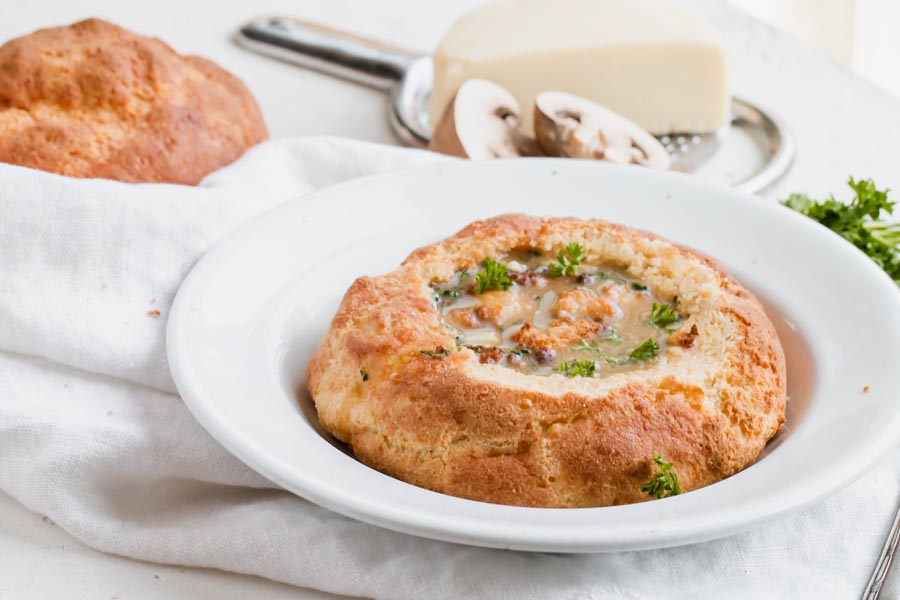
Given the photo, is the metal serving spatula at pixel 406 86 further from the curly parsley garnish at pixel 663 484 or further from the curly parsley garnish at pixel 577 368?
the curly parsley garnish at pixel 663 484

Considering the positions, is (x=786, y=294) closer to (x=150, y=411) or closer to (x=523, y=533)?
(x=523, y=533)

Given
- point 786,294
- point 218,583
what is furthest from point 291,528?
point 786,294

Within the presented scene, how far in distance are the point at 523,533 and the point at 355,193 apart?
1632 millimetres

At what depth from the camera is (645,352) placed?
2.63 m

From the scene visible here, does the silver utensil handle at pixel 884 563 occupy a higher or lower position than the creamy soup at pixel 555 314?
lower

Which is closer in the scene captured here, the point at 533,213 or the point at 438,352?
the point at 438,352

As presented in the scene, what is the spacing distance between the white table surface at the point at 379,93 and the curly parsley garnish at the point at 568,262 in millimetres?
1913

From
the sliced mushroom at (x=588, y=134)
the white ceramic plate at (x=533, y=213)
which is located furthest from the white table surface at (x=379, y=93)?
the white ceramic plate at (x=533, y=213)

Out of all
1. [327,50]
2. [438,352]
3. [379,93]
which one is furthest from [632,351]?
[327,50]

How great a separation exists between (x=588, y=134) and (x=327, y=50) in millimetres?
2027

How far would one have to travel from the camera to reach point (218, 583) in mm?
2445

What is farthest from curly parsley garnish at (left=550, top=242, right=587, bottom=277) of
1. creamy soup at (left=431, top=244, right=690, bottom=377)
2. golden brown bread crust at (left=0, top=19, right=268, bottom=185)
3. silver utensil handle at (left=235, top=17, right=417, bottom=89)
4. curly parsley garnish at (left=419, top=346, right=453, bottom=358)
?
silver utensil handle at (left=235, top=17, right=417, bottom=89)

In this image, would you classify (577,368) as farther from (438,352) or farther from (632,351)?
(438,352)

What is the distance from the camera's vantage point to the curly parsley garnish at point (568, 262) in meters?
2.96
